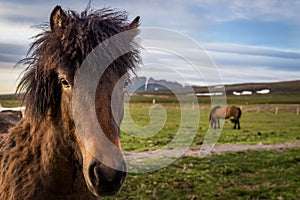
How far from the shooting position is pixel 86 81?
284 centimetres

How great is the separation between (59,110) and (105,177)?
869 mm

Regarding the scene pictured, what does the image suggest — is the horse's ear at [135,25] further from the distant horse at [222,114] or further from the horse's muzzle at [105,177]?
the distant horse at [222,114]

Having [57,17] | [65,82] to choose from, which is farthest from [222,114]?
[65,82]

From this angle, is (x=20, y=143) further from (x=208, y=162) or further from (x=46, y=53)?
(x=208, y=162)

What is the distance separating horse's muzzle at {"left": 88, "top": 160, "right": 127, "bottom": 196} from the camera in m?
2.52

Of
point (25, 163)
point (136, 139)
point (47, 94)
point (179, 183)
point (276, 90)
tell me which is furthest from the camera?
point (276, 90)

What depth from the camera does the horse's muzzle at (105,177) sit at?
8.27 feet

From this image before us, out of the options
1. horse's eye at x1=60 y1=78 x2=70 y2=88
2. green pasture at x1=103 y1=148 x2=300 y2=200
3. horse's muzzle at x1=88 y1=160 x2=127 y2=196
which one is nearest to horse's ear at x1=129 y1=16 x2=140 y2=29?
horse's eye at x1=60 y1=78 x2=70 y2=88

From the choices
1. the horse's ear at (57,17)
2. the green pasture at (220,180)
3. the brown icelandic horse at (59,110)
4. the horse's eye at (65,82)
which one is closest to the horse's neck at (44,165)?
the brown icelandic horse at (59,110)

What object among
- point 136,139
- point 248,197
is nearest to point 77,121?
point 248,197

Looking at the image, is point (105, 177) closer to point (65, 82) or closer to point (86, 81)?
point (86, 81)

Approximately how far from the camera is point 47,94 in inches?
123

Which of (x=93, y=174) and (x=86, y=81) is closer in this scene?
(x=93, y=174)

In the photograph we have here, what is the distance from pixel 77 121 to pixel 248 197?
19.9 ft
